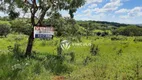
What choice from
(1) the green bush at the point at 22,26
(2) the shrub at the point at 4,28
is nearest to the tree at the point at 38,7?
(1) the green bush at the point at 22,26

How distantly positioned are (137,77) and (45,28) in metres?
6.65

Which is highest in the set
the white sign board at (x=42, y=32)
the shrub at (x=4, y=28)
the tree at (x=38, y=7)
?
the tree at (x=38, y=7)

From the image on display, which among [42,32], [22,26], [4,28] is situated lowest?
[4,28]

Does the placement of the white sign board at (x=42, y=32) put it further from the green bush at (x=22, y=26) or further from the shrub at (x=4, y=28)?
the shrub at (x=4, y=28)

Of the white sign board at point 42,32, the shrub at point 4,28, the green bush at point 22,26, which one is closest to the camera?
the white sign board at point 42,32

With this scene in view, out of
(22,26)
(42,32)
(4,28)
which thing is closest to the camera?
(42,32)

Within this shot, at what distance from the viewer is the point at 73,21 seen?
2014cm

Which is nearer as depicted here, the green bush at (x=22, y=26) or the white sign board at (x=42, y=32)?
the white sign board at (x=42, y=32)

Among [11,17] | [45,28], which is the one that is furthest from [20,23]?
[45,28]

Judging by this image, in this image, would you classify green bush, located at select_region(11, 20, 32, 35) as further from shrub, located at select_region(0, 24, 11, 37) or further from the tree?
shrub, located at select_region(0, 24, 11, 37)

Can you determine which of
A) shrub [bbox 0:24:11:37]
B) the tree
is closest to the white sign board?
the tree

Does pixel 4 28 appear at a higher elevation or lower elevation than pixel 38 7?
lower

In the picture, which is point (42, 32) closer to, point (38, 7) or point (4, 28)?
point (38, 7)

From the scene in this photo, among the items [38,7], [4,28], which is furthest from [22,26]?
[4,28]
